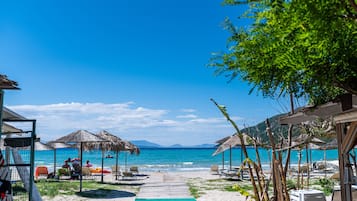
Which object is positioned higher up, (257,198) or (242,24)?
(242,24)

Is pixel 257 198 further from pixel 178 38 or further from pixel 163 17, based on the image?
pixel 178 38

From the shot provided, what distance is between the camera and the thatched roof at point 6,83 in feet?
17.3

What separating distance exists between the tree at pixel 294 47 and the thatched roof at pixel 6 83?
3.06 metres

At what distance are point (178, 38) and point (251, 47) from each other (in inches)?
875

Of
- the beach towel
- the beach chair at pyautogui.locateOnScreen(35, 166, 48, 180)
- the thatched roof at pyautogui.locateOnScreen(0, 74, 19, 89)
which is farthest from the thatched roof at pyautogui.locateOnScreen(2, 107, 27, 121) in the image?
the beach chair at pyautogui.locateOnScreen(35, 166, 48, 180)

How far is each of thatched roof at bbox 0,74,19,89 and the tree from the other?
3.06 metres

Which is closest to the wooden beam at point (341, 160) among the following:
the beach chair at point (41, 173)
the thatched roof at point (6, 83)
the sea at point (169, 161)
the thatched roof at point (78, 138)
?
the thatched roof at point (6, 83)

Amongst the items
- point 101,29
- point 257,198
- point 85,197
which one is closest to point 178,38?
point 101,29

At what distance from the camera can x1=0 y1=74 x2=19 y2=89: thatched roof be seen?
5270 mm

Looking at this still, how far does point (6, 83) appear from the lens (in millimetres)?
5305

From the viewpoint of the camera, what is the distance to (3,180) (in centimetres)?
650

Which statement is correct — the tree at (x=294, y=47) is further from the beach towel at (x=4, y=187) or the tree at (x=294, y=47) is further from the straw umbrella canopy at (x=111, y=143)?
the straw umbrella canopy at (x=111, y=143)

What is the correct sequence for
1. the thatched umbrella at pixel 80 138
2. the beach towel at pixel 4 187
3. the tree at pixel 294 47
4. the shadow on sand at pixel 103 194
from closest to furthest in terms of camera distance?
the tree at pixel 294 47
the beach towel at pixel 4 187
the shadow on sand at pixel 103 194
the thatched umbrella at pixel 80 138

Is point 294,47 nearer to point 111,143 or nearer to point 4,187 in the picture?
point 4,187
